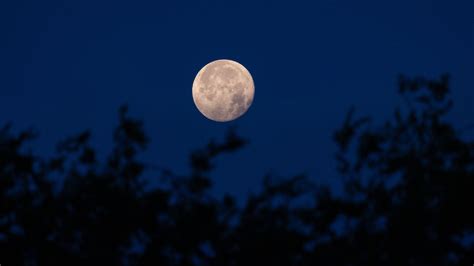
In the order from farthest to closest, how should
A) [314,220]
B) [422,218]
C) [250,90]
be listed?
[250,90] < [314,220] < [422,218]

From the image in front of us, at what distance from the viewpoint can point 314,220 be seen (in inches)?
386

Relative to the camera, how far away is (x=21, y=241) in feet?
31.0

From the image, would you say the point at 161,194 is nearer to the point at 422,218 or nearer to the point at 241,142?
the point at 241,142

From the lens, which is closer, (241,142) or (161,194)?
(161,194)

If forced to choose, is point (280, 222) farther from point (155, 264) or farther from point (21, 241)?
point (21, 241)

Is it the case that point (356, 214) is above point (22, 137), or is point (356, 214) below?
below

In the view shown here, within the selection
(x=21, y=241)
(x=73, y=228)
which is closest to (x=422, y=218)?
(x=73, y=228)

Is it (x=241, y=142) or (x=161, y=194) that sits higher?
(x=241, y=142)

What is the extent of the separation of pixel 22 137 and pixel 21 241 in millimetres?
1482

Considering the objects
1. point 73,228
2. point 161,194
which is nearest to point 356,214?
point 161,194

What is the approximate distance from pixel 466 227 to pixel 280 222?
8.12ft

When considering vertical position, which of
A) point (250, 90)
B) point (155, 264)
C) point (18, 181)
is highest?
point (250, 90)

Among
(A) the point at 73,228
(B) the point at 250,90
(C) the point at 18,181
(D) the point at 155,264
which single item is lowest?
(D) the point at 155,264

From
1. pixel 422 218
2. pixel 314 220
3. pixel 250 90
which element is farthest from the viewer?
pixel 250 90
